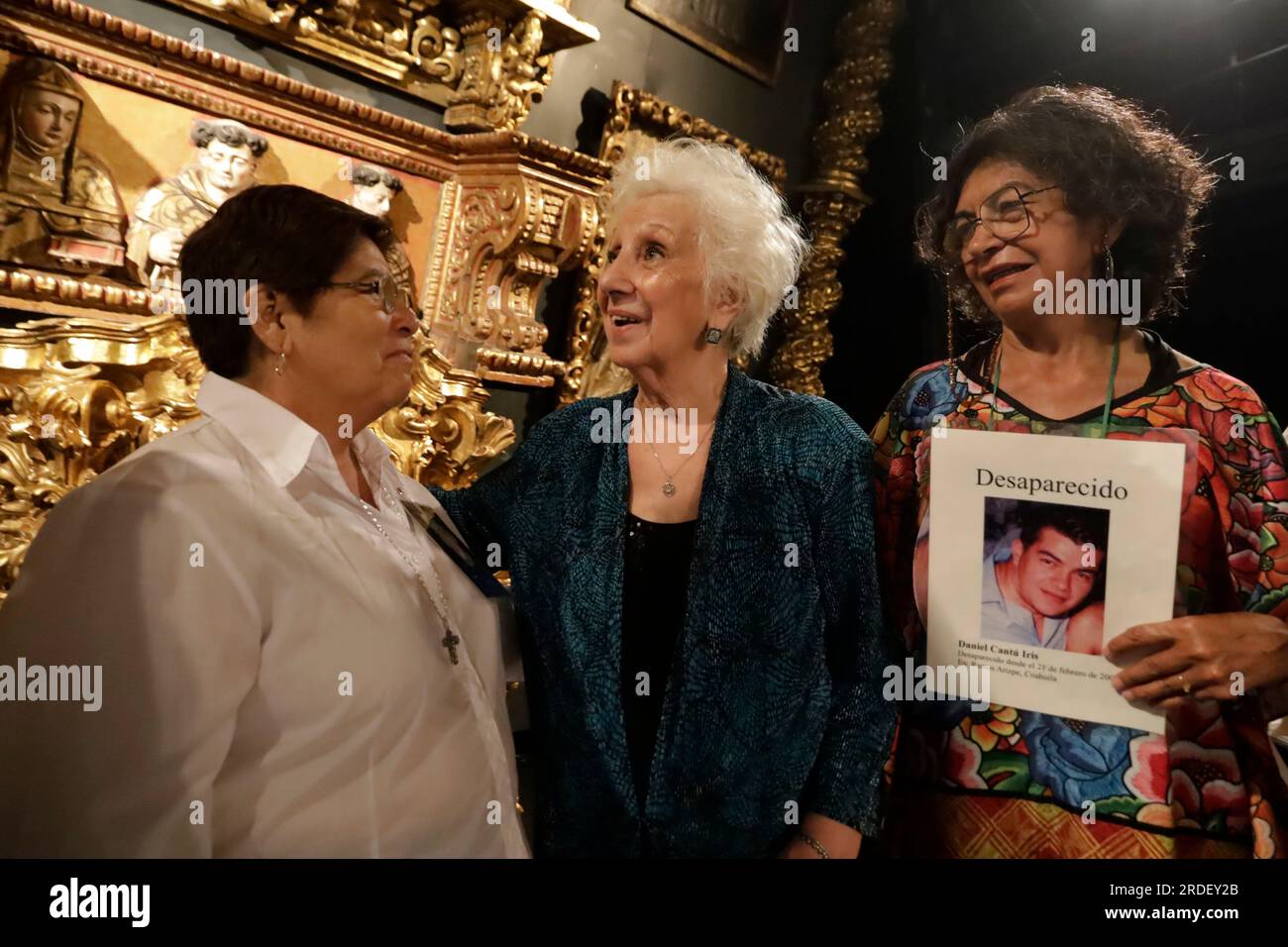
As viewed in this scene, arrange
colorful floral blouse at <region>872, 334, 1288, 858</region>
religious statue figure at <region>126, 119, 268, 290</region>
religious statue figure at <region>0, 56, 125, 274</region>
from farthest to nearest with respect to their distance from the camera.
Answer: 1. religious statue figure at <region>126, 119, 268, 290</region>
2. religious statue figure at <region>0, 56, 125, 274</region>
3. colorful floral blouse at <region>872, 334, 1288, 858</region>

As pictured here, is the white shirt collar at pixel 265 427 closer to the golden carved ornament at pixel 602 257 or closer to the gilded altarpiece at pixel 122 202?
the gilded altarpiece at pixel 122 202

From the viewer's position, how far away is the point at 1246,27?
1.12 meters

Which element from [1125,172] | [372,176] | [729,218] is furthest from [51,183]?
[1125,172]

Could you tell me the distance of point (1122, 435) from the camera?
3.43 feet

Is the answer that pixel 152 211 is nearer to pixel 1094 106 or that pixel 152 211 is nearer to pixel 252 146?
pixel 252 146

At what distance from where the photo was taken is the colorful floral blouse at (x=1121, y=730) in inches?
39.6

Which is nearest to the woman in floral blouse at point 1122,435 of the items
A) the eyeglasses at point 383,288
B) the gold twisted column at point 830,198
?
the eyeglasses at point 383,288

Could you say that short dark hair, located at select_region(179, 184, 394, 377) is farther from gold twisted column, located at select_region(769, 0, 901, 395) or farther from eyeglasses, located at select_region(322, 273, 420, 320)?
gold twisted column, located at select_region(769, 0, 901, 395)

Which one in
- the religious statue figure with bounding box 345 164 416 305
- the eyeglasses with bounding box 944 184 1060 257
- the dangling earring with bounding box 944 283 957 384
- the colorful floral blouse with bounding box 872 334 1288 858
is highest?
the religious statue figure with bounding box 345 164 416 305

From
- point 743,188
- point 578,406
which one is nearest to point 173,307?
point 578,406

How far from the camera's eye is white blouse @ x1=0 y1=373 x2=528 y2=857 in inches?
35.5

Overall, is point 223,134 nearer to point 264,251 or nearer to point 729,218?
point 264,251

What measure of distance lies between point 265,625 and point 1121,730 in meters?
0.96

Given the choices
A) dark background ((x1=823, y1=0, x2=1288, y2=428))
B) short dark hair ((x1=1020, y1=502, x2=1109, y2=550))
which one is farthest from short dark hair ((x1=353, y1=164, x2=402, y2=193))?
short dark hair ((x1=1020, y1=502, x2=1109, y2=550))
